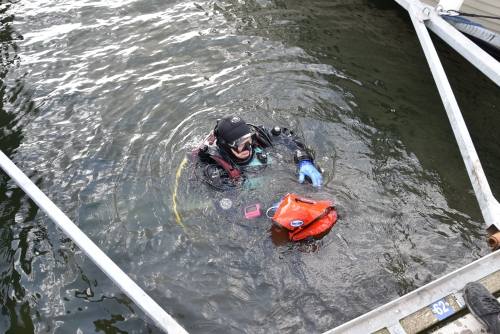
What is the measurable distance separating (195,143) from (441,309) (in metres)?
3.97

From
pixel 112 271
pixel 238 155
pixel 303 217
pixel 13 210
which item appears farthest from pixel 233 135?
pixel 13 210

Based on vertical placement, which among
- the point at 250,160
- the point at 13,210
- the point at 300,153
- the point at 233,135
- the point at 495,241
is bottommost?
the point at 13,210

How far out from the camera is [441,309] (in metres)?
3.15

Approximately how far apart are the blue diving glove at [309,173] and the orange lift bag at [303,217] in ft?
1.56

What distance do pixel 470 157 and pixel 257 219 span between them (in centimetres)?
239

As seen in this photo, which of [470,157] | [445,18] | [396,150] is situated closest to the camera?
[470,157]

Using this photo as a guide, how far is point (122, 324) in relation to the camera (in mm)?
4039

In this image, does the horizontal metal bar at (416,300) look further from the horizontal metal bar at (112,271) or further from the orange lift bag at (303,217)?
the orange lift bag at (303,217)

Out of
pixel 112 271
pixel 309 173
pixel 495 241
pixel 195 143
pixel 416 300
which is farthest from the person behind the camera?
pixel 195 143

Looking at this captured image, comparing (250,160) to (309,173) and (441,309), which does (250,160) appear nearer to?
(309,173)

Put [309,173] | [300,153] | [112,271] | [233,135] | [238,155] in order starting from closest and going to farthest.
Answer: [112,271] < [233,135] < [238,155] < [309,173] < [300,153]

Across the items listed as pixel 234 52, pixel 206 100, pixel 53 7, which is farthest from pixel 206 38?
pixel 53 7

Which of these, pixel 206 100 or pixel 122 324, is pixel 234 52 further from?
pixel 122 324

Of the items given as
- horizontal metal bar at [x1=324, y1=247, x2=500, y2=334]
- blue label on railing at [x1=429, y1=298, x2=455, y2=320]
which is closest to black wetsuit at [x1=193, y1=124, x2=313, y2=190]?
horizontal metal bar at [x1=324, y1=247, x2=500, y2=334]
